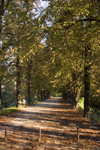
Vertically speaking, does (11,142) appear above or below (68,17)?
below

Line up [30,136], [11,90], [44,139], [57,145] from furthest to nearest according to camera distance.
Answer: [11,90], [30,136], [44,139], [57,145]

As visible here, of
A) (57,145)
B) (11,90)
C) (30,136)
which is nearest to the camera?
(57,145)

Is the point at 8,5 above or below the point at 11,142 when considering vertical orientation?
above

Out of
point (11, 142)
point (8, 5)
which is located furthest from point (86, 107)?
point (8, 5)

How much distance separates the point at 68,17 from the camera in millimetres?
8258

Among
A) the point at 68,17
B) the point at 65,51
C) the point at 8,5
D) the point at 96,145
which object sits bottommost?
the point at 96,145

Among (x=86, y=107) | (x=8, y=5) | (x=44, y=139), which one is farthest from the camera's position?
(x=86, y=107)

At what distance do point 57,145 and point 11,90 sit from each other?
45.1 m

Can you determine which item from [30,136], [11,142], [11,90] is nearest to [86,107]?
[30,136]

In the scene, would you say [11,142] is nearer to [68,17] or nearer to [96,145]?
[96,145]

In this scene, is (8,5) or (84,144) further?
(8,5)

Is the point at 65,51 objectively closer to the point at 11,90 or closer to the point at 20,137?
the point at 20,137

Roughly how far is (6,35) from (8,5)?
2.47 meters

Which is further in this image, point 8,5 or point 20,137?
point 8,5
